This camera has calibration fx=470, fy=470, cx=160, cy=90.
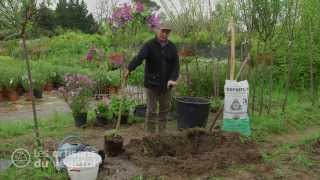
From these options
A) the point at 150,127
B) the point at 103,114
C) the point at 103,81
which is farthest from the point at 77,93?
the point at 103,81

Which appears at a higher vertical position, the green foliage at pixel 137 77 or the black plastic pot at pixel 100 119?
the green foliage at pixel 137 77

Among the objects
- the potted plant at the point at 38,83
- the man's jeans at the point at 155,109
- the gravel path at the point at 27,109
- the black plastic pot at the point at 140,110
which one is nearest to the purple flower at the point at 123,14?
the man's jeans at the point at 155,109

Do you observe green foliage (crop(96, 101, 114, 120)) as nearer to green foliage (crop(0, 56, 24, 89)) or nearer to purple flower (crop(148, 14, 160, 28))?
purple flower (crop(148, 14, 160, 28))

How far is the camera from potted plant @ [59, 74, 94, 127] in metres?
7.46

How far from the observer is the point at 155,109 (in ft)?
21.7

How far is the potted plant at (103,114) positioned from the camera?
7539 mm

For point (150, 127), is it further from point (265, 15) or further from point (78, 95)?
point (265, 15)

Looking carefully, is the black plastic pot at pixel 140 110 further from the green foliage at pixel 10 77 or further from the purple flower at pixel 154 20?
the green foliage at pixel 10 77

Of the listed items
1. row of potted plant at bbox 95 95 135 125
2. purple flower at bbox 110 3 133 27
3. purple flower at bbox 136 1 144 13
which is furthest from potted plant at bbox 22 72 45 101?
purple flower at bbox 136 1 144 13

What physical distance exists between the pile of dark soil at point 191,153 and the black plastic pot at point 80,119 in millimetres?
1833

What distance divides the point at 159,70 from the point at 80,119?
1.86 metres

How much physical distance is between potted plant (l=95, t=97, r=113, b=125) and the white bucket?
2.80 meters

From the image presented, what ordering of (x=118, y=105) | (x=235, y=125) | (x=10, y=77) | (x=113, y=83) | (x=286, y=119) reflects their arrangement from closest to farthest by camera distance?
(x=235, y=125) → (x=118, y=105) → (x=286, y=119) → (x=10, y=77) → (x=113, y=83)

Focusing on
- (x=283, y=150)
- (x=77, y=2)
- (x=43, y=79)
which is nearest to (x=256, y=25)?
(x=283, y=150)
